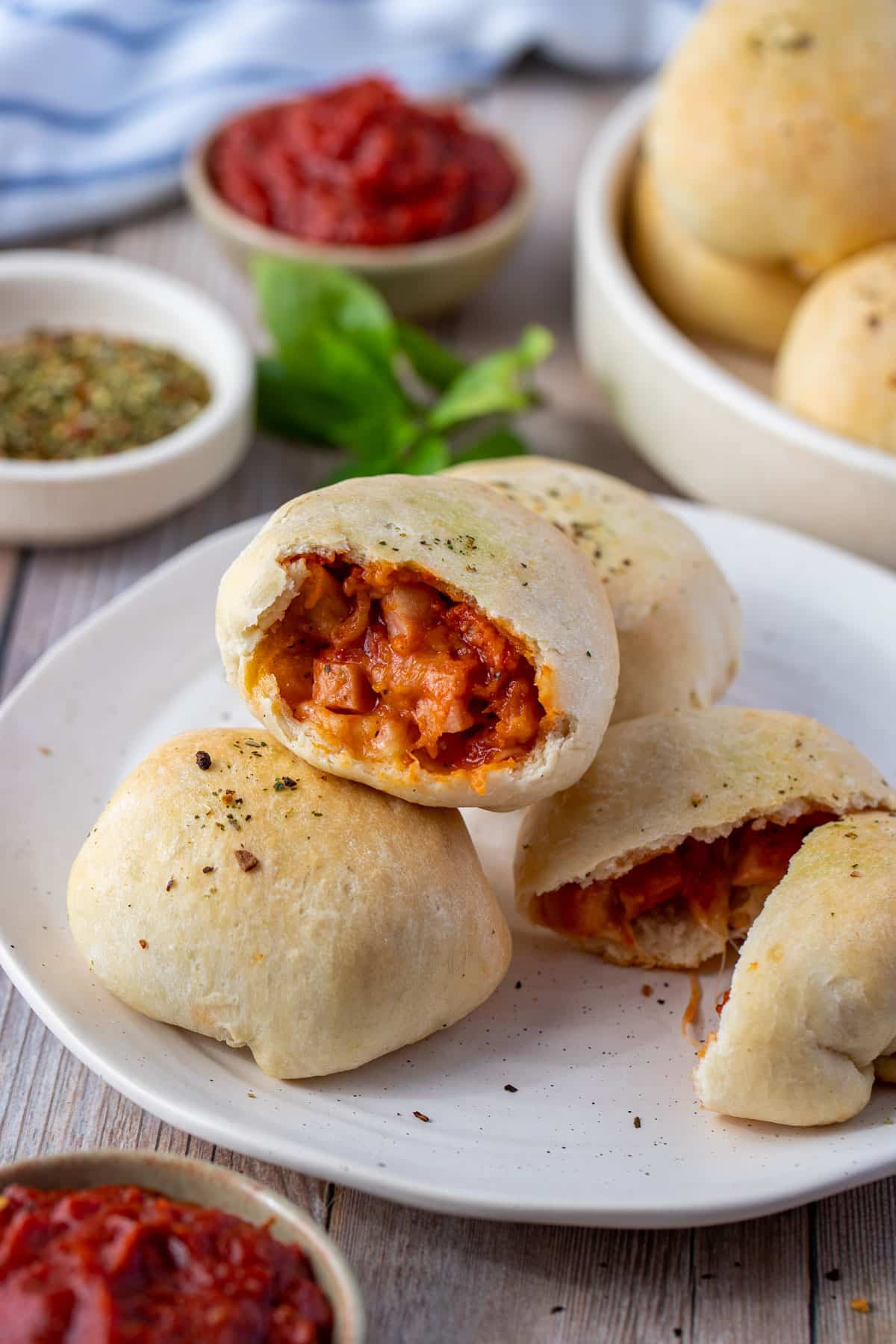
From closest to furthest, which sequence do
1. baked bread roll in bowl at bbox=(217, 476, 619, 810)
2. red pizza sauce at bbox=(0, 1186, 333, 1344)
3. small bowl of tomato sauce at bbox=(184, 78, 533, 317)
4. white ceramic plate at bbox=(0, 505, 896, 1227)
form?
1. red pizza sauce at bbox=(0, 1186, 333, 1344)
2. white ceramic plate at bbox=(0, 505, 896, 1227)
3. baked bread roll in bowl at bbox=(217, 476, 619, 810)
4. small bowl of tomato sauce at bbox=(184, 78, 533, 317)

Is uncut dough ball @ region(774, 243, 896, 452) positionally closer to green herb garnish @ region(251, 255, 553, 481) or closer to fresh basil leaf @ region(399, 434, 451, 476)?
green herb garnish @ region(251, 255, 553, 481)

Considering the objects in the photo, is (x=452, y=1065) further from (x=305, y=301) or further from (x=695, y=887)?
(x=305, y=301)

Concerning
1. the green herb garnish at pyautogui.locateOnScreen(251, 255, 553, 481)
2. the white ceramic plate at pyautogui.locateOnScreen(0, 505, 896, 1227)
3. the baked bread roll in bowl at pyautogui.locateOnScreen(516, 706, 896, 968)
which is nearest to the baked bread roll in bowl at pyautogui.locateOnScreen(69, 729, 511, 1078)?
the white ceramic plate at pyautogui.locateOnScreen(0, 505, 896, 1227)

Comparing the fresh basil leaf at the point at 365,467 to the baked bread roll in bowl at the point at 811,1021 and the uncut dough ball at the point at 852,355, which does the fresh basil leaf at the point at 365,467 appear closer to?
the uncut dough ball at the point at 852,355

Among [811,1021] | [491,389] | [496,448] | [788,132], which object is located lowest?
[496,448]

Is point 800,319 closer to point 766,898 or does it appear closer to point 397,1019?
point 766,898

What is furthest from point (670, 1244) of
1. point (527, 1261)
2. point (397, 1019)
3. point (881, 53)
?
point (881, 53)

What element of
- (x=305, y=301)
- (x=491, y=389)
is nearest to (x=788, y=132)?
(x=491, y=389)
